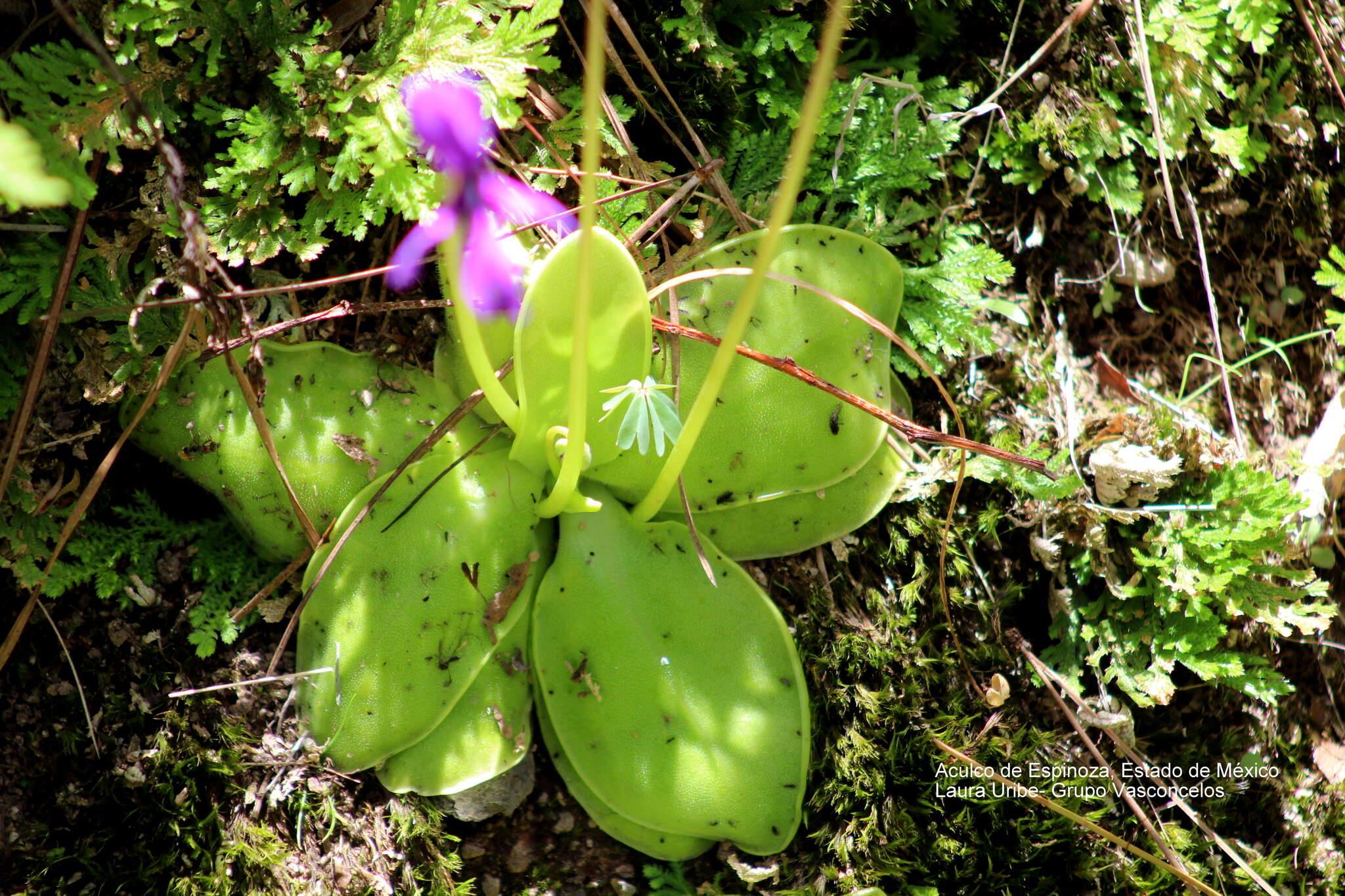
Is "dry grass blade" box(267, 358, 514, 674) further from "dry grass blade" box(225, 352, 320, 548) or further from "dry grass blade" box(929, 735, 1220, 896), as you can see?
"dry grass blade" box(929, 735, 1220, 896)

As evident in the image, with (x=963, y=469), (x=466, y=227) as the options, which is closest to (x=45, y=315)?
(x=466, y=227)

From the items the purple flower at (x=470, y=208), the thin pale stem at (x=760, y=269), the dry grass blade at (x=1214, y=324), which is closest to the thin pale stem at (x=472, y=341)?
the purple flower at (x=470, y=208)

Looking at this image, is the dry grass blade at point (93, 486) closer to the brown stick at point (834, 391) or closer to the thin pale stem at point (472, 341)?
the thin pale stem at point (472, 341)

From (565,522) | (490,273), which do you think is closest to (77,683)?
(565,522)

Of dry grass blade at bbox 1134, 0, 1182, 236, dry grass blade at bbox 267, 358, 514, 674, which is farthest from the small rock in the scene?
dry grass blade at bbox 1134, 0, 1182, 236

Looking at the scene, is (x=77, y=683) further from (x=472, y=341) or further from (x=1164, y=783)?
(x=1164, y=783)

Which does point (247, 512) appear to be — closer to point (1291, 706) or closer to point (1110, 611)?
point (1110, 611)
